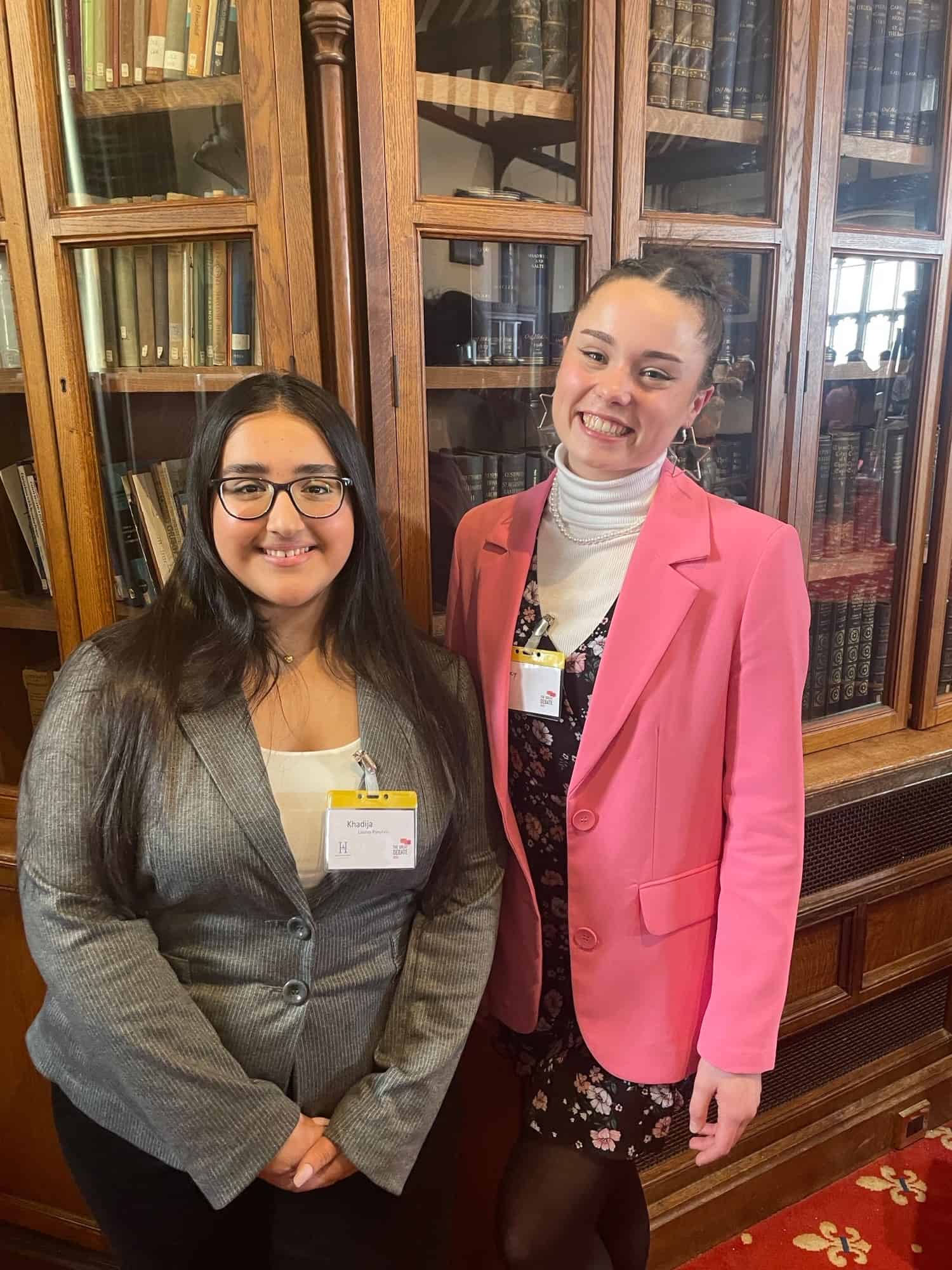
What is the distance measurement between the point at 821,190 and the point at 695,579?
82 centimetres

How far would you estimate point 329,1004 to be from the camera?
3.73 ft

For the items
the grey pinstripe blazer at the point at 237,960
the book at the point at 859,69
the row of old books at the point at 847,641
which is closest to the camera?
the grey pinstripe blazer at the point at 237,960

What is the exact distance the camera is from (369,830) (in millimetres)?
1100

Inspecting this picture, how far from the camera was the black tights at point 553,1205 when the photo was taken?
46.9 inches

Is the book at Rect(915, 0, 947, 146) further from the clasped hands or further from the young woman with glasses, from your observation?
the clasped hands

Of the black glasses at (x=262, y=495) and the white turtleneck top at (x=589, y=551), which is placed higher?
the black glasses at (x=262, y=495)

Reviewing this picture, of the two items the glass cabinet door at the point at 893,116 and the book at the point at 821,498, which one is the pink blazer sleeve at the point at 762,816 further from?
the glass cabinet door at the point at 893,116

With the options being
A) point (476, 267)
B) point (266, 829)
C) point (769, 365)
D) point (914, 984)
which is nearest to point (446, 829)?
point (266, 829)

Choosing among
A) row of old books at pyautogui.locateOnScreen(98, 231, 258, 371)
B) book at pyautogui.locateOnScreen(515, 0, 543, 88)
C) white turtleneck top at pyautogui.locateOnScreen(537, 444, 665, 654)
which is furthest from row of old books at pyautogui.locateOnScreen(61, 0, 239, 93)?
white turtleneck top at pyautogui.locateOnScreen(537, 444, 665, 654)

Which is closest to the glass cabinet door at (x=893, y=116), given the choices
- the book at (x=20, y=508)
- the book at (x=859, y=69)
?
the book at (x=859, y=69)

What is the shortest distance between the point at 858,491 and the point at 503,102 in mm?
938

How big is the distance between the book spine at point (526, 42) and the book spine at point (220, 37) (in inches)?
16.0

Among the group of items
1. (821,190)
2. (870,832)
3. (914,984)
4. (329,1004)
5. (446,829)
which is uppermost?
(821,190)

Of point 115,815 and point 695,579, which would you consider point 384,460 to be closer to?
point 695,579
